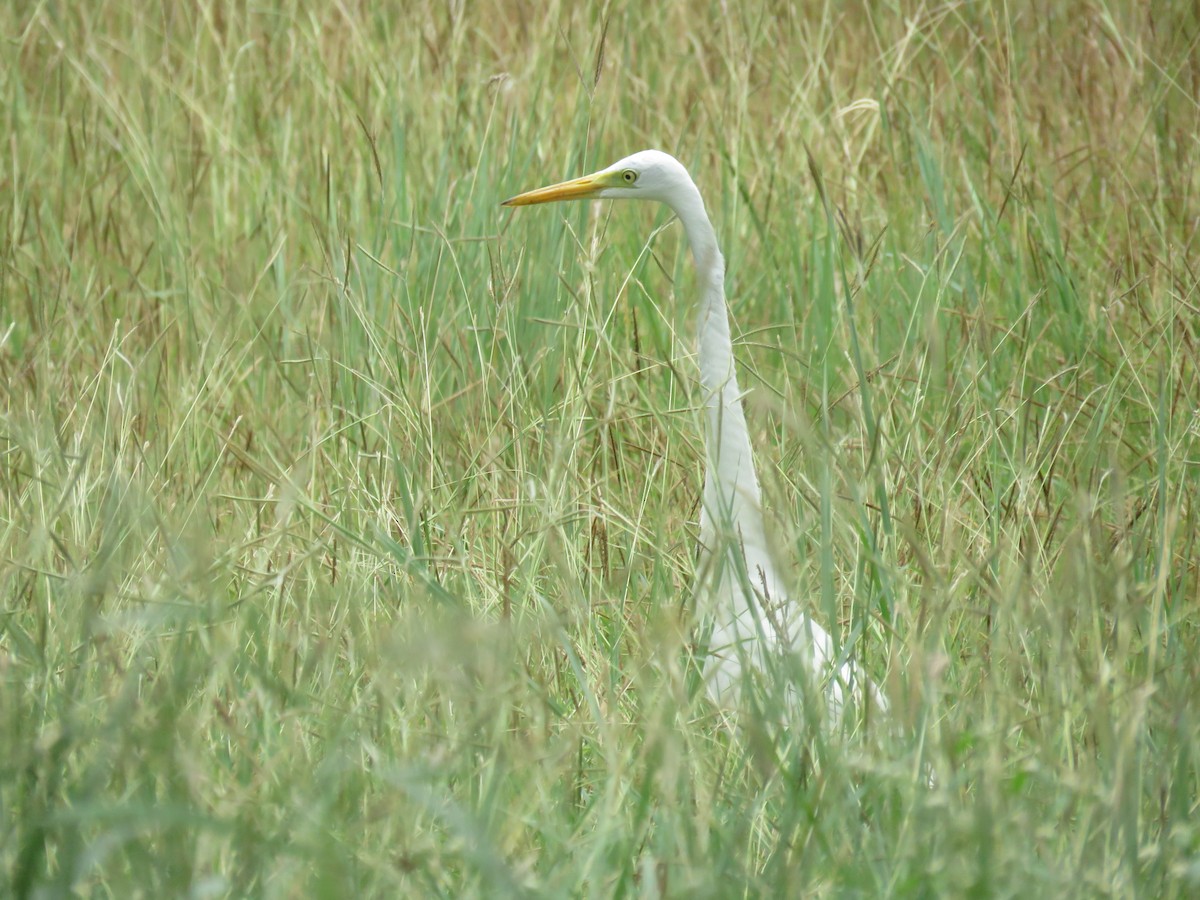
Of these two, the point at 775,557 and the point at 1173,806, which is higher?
the point at 775,557

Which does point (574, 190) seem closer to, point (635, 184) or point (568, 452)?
point (635, 184)

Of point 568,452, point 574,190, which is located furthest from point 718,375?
point 574,190

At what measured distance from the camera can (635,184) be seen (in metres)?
2.25

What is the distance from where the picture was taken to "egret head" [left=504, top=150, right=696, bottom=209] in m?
2.20

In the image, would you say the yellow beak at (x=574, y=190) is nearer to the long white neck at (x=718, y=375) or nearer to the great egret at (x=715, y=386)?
the great egret at (x=715, y=386)

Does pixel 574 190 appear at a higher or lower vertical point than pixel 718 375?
higher

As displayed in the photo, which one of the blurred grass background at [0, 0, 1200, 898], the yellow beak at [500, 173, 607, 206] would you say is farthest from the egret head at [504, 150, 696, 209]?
the blurred grass background at [0, 0, 1200, 898]

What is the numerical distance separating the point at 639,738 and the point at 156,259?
2.06 metres

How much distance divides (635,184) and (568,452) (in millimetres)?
413

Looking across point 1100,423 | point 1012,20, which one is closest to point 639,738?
point 1100,423

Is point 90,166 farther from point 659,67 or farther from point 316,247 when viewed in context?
point 659,67

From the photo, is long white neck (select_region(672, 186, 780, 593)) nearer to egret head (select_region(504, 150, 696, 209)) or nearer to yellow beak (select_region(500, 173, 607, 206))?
egret head (select_region(504, 150, 696, 209))

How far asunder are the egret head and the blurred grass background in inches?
5.7

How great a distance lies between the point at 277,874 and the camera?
1327 mm
